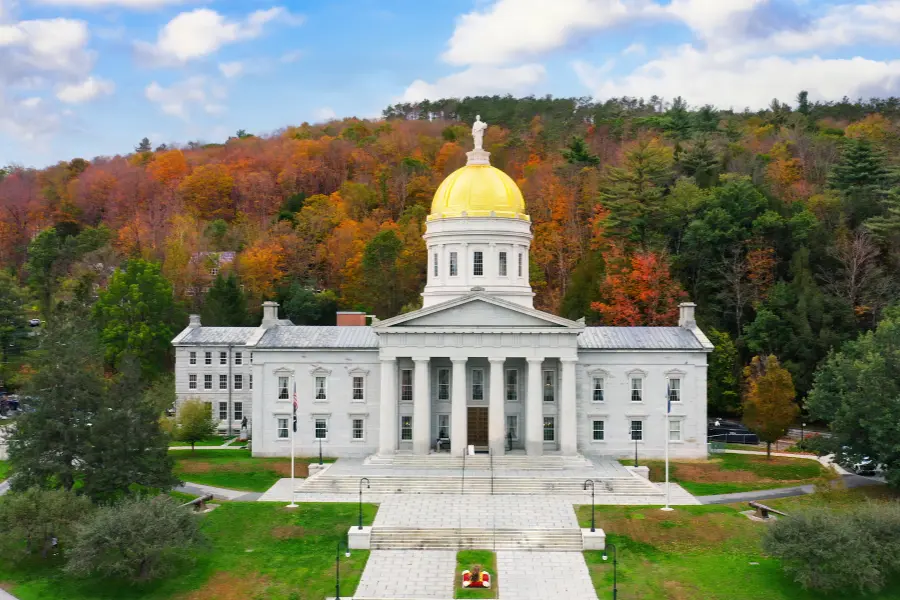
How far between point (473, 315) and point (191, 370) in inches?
1033

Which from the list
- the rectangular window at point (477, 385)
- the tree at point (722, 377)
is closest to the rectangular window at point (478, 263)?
the rectangular window at point (477, 385)

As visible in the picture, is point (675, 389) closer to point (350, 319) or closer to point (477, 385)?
point (477, 385)

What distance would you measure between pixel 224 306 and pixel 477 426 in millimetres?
32979

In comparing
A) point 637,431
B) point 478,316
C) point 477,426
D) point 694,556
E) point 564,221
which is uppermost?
point 564,221

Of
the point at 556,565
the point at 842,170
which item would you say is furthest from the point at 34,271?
the point at 842,170

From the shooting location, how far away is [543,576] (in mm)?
34594

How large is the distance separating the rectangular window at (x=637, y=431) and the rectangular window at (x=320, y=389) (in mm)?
19569

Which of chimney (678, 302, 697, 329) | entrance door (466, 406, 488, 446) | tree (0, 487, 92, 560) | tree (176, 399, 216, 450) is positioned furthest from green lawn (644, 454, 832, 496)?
tree (0, 487, 92, 560)

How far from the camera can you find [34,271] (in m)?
91.3

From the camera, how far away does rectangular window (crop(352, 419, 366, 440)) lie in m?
55.5

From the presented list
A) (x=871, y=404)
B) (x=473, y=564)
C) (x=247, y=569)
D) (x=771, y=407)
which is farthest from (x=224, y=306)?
(x=871, y=404)

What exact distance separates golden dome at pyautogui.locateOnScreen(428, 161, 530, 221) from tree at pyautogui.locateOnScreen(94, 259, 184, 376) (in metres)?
29.2

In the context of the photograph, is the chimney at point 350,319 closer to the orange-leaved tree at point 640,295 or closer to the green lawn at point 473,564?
the orange-leaved tree at point 640,295

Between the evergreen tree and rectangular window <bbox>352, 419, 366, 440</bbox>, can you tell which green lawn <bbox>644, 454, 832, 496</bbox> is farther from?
the evergreen tree
